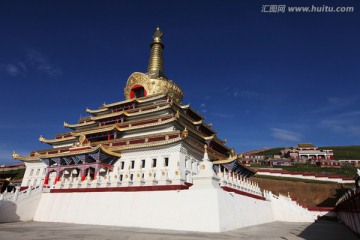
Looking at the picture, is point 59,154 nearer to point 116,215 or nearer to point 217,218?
point 116,215

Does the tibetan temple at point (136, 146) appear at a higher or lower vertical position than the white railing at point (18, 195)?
higher

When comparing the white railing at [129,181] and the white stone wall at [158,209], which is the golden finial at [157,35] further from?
the white stone wall at [158,209]

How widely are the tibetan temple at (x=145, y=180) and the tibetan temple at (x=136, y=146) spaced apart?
113 millimetres

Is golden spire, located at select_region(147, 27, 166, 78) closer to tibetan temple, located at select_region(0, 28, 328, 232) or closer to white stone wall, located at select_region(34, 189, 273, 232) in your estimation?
tibetan temple, located at select_region(0, 28, 328, 232)

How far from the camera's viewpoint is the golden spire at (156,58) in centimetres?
4247

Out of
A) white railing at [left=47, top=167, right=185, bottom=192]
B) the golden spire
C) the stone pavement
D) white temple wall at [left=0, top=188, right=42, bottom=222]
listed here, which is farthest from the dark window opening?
the stone pavement

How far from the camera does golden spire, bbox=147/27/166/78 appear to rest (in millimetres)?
42466

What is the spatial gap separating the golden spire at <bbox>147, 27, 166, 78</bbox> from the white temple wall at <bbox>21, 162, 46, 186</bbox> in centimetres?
2105

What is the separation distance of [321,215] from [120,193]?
32.2 m

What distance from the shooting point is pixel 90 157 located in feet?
93.0

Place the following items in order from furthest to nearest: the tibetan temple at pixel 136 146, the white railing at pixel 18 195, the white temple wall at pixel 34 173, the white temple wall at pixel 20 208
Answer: the white temple wall at pixel 34 173 < the tibetan temple at pixel 136 146 < the white railing at pixel 18 195 < the white temple wall at pixel 20 208

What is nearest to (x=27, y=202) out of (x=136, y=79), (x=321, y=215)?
(x=136, y=79)

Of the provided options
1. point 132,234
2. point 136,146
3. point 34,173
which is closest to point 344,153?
point 136,146

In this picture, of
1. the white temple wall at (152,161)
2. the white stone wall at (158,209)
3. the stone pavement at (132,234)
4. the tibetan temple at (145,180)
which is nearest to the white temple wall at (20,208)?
the tibetan temple at (145,180)
